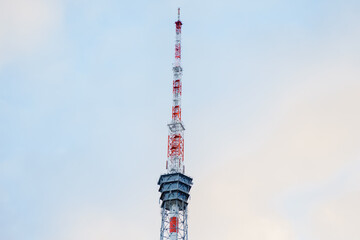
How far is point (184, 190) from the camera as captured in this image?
7067 inches

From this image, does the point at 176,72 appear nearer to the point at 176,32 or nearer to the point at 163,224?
the point at 176,32

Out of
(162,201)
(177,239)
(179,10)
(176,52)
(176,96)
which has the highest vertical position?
(179,10)

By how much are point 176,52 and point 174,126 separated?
87.8 feet

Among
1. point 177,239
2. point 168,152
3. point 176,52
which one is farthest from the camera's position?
point 176,52

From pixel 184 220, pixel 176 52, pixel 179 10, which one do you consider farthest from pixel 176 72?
pixel 184 220

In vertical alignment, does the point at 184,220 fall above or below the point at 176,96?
below

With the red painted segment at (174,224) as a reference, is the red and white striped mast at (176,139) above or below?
above

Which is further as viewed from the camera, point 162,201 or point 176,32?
point 176,32

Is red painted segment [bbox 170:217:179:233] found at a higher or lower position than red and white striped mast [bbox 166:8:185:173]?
lower

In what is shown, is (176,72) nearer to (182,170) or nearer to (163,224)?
(182,170)

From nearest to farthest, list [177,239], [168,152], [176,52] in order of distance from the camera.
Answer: [177,239] < [168,152] < [176,52]

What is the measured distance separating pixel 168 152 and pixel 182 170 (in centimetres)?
687

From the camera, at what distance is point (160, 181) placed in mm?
181125

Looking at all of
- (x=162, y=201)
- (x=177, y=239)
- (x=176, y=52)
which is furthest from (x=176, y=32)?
(x=177, y=239)
